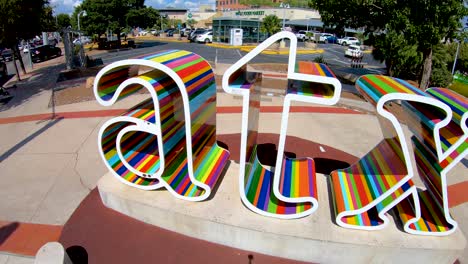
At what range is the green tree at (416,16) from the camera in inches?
462

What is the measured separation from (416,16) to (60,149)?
13988 millimetres

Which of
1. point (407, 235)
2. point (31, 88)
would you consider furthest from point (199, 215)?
point (31, 88)

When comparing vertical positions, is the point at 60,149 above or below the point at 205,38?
below

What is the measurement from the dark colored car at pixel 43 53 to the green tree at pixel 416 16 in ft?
85.0

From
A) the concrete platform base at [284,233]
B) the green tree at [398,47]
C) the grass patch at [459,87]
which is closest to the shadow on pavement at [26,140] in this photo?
the concrete platform base at [284,233]

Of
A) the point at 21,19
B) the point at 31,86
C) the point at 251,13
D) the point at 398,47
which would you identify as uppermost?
the point at 251,13

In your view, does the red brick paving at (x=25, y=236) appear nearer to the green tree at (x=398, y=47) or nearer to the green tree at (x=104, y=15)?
the green tree at (x=398, y=47)

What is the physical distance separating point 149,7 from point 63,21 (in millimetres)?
38550

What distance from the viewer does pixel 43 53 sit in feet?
94.0

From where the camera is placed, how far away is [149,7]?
119ft

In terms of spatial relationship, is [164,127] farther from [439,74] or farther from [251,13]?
[251,13]

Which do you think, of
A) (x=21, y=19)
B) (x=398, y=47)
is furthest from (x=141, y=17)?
(x=398, y=47)

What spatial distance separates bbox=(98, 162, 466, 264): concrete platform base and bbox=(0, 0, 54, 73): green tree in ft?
43.9

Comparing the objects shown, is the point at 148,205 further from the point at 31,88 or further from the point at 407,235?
the point at 31,88
